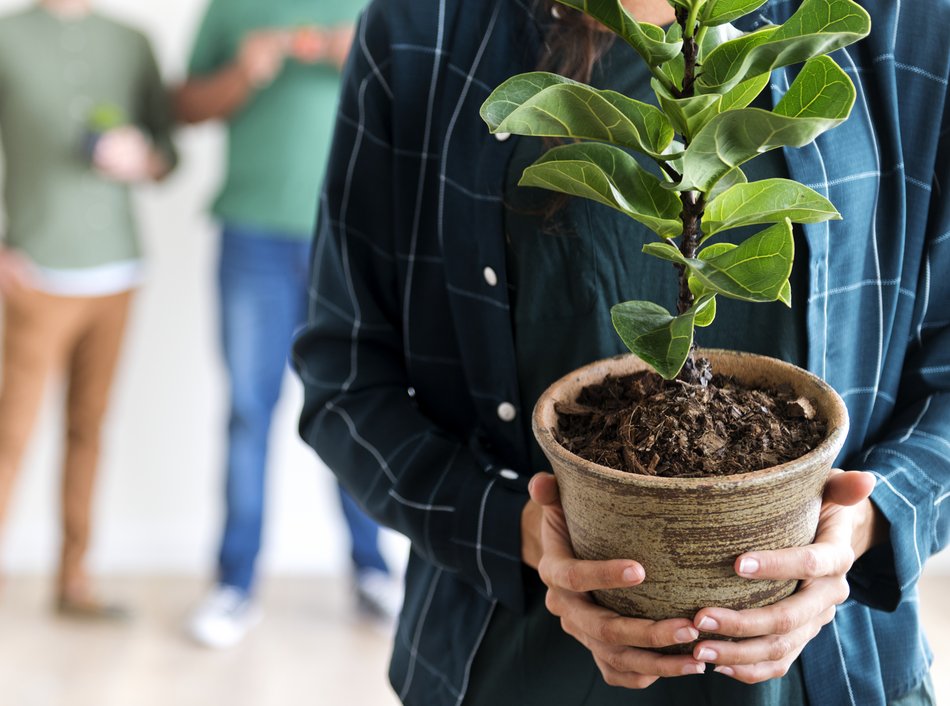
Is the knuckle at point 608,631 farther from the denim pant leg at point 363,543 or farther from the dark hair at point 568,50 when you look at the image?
the denim pant leg at point 363,543

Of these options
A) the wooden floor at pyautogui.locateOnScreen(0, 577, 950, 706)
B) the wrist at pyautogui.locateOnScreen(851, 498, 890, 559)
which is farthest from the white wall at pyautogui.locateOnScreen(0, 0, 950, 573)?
the wrist at pyautogui.locateOnScreen(851, 498, 890, 559)

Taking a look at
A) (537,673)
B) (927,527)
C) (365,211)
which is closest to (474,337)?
(365,211)

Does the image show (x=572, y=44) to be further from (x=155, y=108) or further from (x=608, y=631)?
(x=155, y=108)

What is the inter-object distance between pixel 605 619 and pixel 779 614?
11cm

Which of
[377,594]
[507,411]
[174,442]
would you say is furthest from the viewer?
[174,442]

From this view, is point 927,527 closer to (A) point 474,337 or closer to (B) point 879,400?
(B) point 879,400

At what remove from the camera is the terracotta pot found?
624 mm

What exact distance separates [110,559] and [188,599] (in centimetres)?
30

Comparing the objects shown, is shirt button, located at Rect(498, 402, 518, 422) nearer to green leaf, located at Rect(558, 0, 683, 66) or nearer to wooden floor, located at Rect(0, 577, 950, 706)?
green leaf, located at Rect(558, 0, 683, 66)

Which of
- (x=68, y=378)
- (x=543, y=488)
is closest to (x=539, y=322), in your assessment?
(x=543, y=488)

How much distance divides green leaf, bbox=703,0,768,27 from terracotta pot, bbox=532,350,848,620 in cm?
25

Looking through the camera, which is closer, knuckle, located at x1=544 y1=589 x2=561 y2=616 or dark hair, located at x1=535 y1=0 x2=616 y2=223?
knuckle, located at x1=544 y1=589 x2=561 y2=616

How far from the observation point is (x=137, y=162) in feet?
8.07

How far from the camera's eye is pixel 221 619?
2586 mm
